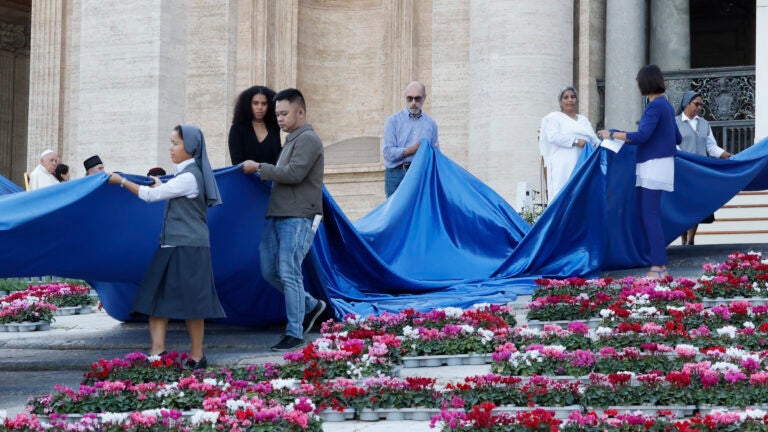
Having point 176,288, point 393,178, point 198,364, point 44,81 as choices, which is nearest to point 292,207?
point 176,288

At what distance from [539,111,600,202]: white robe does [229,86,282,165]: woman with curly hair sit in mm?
4308

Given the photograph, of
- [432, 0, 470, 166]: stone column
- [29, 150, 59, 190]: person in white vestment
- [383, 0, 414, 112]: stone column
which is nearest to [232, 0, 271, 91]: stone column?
[383, 0, 414, 112]: stone column

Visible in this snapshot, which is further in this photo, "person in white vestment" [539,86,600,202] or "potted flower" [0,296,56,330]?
"person in white vestment" [539,86,600,202]

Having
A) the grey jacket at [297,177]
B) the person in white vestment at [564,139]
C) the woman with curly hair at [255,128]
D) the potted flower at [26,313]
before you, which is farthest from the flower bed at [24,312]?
the person in white vestment at [564,139]

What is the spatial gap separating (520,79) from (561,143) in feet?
16.5

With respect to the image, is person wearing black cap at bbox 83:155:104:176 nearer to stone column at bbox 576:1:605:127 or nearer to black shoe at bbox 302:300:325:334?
black shoe at bbox 302:300:325:334

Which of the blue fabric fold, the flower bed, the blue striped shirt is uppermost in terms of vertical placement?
the blue striped shirt

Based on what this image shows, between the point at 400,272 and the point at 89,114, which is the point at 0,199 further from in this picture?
the point at 89,114

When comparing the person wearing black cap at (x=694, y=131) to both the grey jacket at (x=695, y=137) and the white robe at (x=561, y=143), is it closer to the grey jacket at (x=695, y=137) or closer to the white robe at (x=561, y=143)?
the grey jacket at (x=695, y=137)

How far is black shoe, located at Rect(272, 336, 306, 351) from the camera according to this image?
863 cm

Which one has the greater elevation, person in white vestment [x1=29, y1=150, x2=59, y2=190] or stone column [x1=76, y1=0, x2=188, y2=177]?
stone column [x1=76, y1=0, x2=188, y2=177]

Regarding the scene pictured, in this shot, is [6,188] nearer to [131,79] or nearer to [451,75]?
[131,79]

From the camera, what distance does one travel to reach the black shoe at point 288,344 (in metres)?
8.63

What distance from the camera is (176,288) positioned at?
26.0 ft
